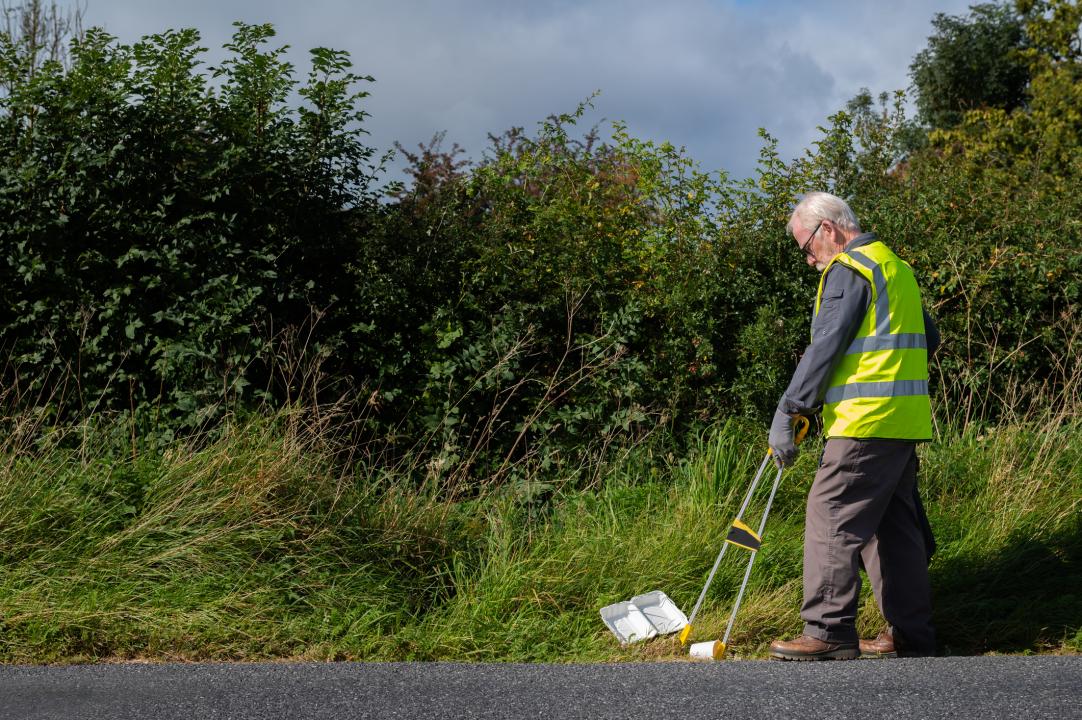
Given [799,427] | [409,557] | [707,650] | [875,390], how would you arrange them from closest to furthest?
[875,390] < [707,650] < [799,427] < [409,557]

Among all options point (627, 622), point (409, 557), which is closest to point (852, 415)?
point (627, 622)

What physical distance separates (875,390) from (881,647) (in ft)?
4.02

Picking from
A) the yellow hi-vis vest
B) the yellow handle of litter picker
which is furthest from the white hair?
the yellow handle of litter picker

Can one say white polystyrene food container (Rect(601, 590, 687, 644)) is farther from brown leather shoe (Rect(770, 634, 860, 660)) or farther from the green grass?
brown leather shoe (Rect(770, 634, 860, 660))

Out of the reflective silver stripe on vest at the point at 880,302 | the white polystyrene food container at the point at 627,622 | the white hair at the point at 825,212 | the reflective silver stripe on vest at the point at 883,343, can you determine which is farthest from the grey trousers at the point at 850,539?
the white hair at the point at 825,212

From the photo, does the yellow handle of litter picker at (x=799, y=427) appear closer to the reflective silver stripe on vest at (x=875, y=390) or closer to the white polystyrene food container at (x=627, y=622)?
the reflective silver stripe on vest at (x=875, y=390)

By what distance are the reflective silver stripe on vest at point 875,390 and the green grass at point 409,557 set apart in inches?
46.7

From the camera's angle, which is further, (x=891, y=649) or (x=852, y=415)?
(x=891, y=649)

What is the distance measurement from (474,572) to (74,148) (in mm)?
4029

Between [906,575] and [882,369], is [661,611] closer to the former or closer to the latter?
[906,575]

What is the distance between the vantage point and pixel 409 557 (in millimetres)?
5559

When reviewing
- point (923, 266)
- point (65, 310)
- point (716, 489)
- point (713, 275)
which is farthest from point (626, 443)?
point (65, 310)

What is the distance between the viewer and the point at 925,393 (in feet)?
15.6

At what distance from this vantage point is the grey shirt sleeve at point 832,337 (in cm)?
462
